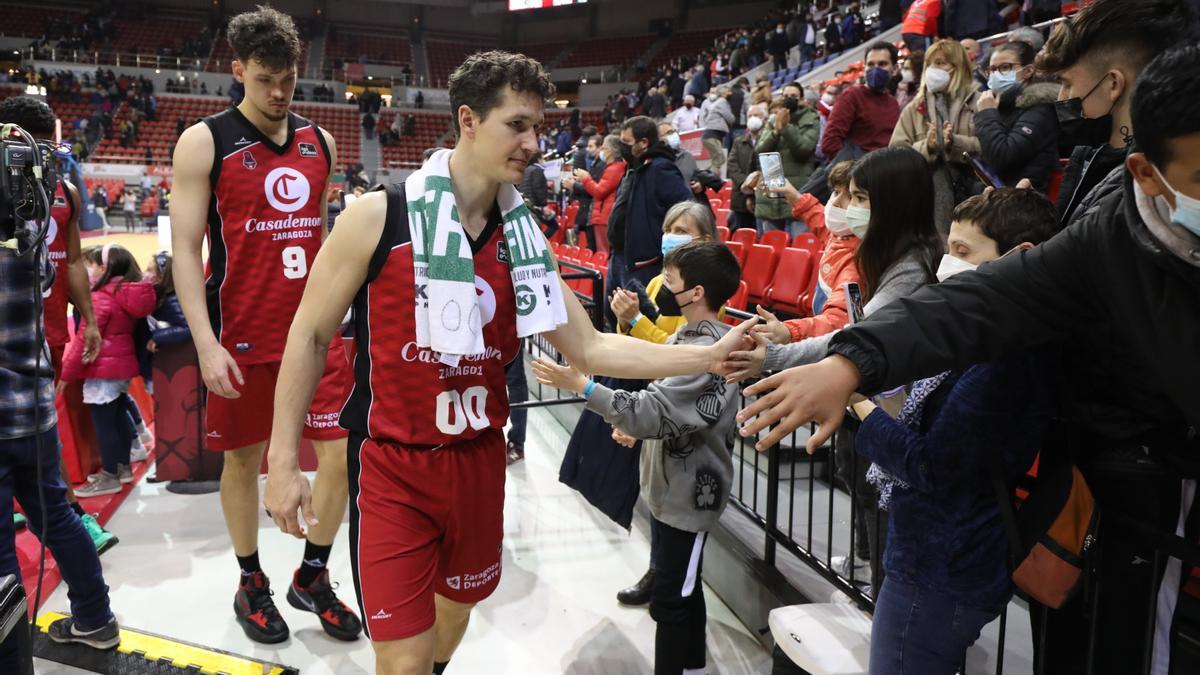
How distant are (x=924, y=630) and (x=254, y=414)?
2.50 meters

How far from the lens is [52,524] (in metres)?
2.77

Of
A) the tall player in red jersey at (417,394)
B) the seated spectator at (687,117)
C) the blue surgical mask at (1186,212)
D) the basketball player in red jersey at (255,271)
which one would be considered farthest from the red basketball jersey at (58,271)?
the seated spectator at (687,117)

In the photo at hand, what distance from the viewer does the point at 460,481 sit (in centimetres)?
206

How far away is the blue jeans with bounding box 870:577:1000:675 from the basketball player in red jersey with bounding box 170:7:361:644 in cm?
214

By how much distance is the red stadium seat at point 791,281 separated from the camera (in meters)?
5.78

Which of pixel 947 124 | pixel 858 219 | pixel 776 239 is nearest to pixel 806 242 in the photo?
pixel 776 239

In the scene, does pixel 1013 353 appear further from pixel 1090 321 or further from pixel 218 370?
pixel 218 370

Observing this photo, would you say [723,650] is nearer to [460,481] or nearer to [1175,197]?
[460,481]

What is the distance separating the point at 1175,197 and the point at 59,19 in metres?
42.4

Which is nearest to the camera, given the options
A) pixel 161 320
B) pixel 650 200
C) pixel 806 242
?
pixel 161 320

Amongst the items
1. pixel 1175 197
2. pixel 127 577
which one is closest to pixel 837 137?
pixel 1175 197

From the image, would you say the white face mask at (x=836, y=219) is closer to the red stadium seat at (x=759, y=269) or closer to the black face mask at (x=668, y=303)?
the black face mask at (x=668, y=303)

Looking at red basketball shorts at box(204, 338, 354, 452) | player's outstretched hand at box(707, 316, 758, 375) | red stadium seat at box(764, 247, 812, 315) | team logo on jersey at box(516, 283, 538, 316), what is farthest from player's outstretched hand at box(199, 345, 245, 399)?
red stadium seat at box(764, 247, 812, 315)

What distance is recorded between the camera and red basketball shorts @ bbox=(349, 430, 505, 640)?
1934 millimetres
